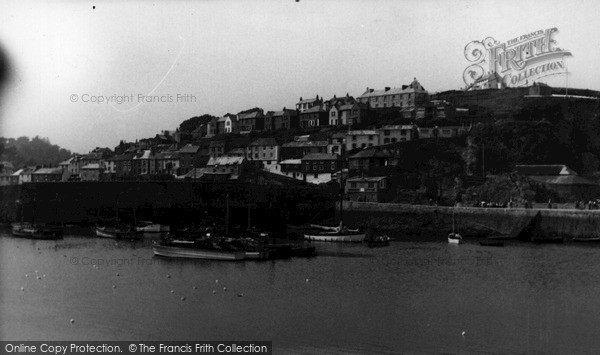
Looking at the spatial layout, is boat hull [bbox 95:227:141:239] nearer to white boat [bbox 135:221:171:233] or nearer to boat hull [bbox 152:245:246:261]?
white boat [bbox 135:221:171:233]

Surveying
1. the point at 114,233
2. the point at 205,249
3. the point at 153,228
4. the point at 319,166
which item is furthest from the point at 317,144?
the point at 205,249

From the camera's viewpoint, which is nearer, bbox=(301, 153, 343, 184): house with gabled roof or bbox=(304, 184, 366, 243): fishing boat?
bbox=(304, 184, 366, 243): fishing boat

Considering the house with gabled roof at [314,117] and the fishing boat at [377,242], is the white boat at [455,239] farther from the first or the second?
the house with gabled roof at [314,117]

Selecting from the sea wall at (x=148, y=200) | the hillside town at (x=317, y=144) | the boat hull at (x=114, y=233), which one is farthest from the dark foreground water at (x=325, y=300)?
the hillside town at (x=317, y=144)

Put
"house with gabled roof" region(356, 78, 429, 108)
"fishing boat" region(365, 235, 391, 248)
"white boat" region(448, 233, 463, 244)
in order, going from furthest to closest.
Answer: "house with gabled roof" region(356, 78, 429, 108) → "white boat" region(448, 233, 463, 244) → "fishing boat" region(365, 235, 391, 248)

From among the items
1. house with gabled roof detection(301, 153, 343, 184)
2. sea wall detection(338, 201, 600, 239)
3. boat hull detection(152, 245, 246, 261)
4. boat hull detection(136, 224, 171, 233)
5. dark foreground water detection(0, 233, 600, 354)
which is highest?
house with gabled roof detection(301, 153, 343, 184)

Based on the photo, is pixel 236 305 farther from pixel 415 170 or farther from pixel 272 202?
pixel 415 170

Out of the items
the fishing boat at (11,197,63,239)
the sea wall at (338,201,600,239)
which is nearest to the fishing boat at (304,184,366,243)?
the sea wall at (338,201,600,239)
